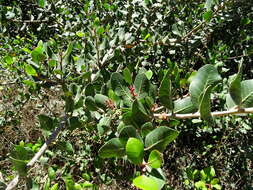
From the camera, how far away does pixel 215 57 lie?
1.87 m

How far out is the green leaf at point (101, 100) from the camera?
0.89 m

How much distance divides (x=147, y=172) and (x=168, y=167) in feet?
7.50

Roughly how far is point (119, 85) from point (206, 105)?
1.19ft

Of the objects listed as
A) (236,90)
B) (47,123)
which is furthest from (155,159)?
(47,123)

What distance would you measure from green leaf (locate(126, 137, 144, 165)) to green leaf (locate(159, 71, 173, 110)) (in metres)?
0.16

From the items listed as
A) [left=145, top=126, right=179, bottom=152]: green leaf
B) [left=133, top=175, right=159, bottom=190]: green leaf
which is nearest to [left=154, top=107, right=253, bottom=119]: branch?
[left=145, top=126, right=179, bottom=152]: green leaf

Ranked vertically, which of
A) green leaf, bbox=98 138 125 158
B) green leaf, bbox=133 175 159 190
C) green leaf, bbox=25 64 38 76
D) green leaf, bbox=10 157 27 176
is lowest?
green leaf, bbox=133 175 159 190

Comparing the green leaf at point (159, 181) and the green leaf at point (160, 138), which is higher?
the green leaf at point (160, 138)

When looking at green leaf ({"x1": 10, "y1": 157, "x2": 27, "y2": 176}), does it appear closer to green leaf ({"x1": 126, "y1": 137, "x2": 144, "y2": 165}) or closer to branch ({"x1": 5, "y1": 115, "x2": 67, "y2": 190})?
branch ({"x1": 5, "y1": 115, "x2": 67, "y2": 190})

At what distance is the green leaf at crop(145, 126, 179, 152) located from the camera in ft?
1.97

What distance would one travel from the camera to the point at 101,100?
89cm

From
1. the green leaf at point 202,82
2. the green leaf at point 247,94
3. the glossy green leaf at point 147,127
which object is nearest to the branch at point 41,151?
the glossy green leaf at point 147,127

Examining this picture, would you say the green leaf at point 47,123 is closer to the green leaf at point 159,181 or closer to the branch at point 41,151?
the branch at point 41,151

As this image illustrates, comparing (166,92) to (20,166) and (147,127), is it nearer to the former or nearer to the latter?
(147,127)
